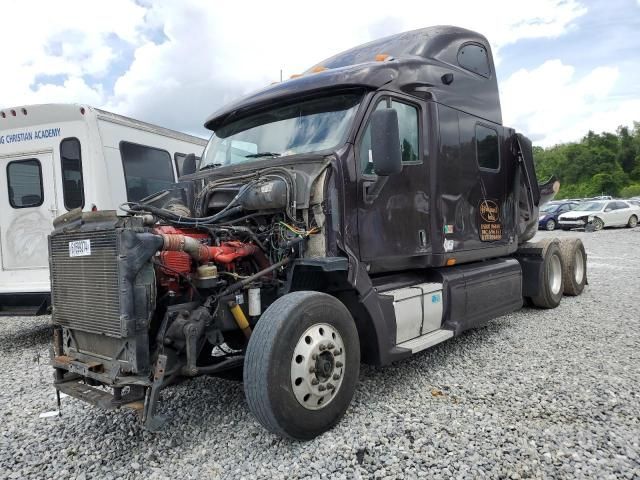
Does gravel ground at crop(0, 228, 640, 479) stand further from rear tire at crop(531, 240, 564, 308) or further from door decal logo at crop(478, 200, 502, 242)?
rear tire at crop(531, 240, 564, 308)

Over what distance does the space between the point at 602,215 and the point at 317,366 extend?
1024 inches

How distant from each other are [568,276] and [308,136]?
5988 millimetres

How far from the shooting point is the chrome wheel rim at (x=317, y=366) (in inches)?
132

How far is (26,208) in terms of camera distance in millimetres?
6949

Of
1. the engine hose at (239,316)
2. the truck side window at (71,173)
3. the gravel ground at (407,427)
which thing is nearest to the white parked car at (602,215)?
the gravel ground at (407,427)

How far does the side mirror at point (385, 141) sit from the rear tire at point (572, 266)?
534 centimetres

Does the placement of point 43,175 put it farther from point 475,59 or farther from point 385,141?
point 475,59

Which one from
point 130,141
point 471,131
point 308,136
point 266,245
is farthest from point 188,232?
point 130,141

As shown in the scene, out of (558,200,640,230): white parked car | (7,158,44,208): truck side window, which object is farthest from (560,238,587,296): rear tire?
(558,200,640,230): white parked car

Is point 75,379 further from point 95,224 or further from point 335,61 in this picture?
point 335,61

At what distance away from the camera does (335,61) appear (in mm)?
5789

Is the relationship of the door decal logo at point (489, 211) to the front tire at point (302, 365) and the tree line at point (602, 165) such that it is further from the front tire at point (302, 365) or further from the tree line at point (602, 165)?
the tree line at point (602, 165)

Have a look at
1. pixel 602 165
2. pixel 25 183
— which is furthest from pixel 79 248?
pixel 602 165

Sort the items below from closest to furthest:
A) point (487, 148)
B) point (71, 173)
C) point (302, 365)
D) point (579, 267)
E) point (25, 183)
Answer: point (302, 365) < point (487, 148) < point (71, 173) < point (25, 183) < point (579, 267)
